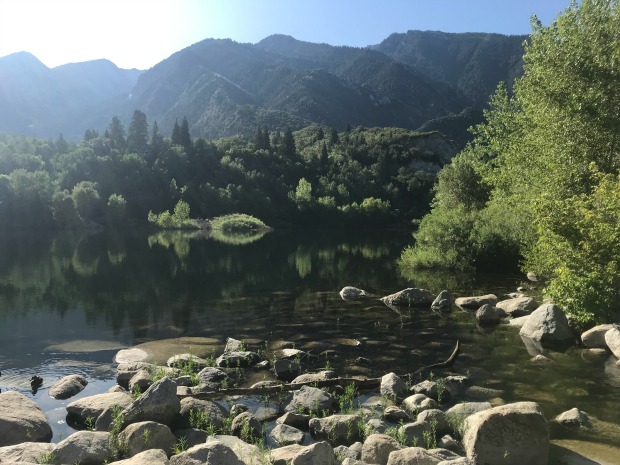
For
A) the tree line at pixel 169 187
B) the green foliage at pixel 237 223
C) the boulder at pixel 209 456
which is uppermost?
the tree line at pixel 169 187

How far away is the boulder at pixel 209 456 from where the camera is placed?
28.4 feet

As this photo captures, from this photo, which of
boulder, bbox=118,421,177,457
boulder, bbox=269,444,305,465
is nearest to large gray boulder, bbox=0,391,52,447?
boulder, bbox=118,421,177,457

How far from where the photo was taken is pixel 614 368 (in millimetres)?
16000

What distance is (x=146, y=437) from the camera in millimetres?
10453

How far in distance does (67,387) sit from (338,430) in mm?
9062

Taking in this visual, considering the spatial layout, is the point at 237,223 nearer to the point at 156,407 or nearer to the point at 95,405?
the point at 95,405

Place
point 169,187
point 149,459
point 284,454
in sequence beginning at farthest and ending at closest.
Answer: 1. point 169,187
2. point 284,454
3. point 149,459

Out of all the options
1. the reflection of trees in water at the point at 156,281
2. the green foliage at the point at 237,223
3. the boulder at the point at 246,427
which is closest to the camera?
the boulder at the point at 246,427

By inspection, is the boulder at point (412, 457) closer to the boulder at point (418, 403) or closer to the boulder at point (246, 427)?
the boulder at point (418, 403)

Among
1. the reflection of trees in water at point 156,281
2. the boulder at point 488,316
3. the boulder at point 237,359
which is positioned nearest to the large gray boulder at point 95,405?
the boulder at point 237,359

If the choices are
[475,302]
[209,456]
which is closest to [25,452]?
[209,456]

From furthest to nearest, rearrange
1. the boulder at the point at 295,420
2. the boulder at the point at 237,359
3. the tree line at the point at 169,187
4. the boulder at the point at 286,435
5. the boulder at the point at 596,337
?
1. the tree line at the point at 169,187
2. the boulder at the point at 596,337
3. the boulder at the point at 237,359
4. the boulder at the point at 295,420
5. the boulder at the point at 286,435

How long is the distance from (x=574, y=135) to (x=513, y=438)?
77.1 ft

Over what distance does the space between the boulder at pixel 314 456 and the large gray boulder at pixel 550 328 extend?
13.6m
